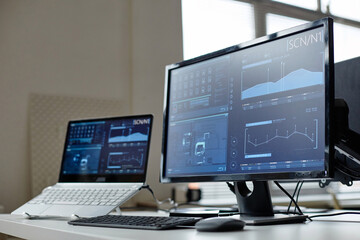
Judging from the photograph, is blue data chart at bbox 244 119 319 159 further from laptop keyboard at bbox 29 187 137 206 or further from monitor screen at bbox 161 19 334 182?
laptop keyboard at bbox 29 187 137 206

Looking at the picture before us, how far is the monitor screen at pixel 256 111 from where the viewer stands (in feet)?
3.56

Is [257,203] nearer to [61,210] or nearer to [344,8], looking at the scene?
[61,210]

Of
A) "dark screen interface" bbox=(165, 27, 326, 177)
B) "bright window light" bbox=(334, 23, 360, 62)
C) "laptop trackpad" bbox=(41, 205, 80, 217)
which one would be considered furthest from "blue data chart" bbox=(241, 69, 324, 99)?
"bright window light" bbox=(334, 23, 360, 62)

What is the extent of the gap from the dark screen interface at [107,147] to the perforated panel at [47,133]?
2.58 feet

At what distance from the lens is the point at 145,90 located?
3.11 m

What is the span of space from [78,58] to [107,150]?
4.05ft

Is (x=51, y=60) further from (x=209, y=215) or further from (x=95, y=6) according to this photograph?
(x=209, y=215)

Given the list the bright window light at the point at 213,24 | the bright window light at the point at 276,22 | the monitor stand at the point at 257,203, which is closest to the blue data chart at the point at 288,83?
the monitor stand at the point at 257,203

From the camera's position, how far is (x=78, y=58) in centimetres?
287

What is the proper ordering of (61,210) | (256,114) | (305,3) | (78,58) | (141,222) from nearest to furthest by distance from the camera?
(141,222), (256,114), (61,210), (78,58), (305,3)

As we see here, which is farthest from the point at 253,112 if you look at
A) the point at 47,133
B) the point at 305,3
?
the point at 305,3

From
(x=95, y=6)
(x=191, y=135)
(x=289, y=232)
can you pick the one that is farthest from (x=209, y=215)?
(x=95, y=6)

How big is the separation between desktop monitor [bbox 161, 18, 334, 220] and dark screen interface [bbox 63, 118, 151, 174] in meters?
A: 0.21

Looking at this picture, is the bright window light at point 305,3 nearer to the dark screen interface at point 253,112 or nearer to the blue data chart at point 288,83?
the dark screen interface at point 253,112
